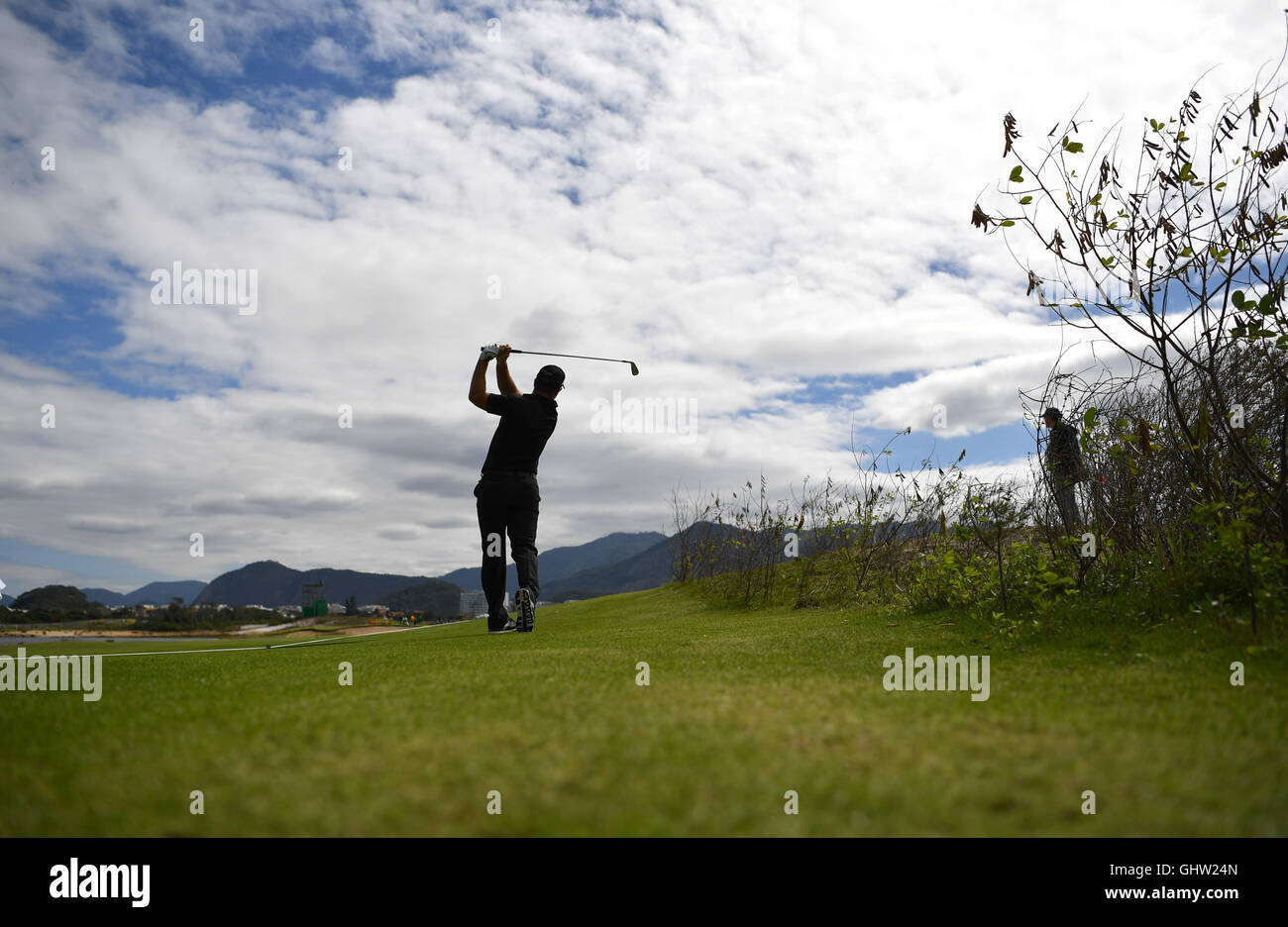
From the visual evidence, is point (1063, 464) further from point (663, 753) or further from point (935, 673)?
point (663, 753)

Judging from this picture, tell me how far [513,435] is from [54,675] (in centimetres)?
378

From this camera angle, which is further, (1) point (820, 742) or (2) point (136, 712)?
(2) point (136, 712)

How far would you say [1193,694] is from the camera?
2.69 meters

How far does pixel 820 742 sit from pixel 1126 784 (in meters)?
0.72

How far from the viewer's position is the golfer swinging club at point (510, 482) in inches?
261

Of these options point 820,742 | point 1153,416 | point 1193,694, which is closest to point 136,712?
point 820,742

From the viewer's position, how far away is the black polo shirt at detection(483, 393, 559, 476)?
6.74 m

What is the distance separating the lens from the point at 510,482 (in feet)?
22.0
